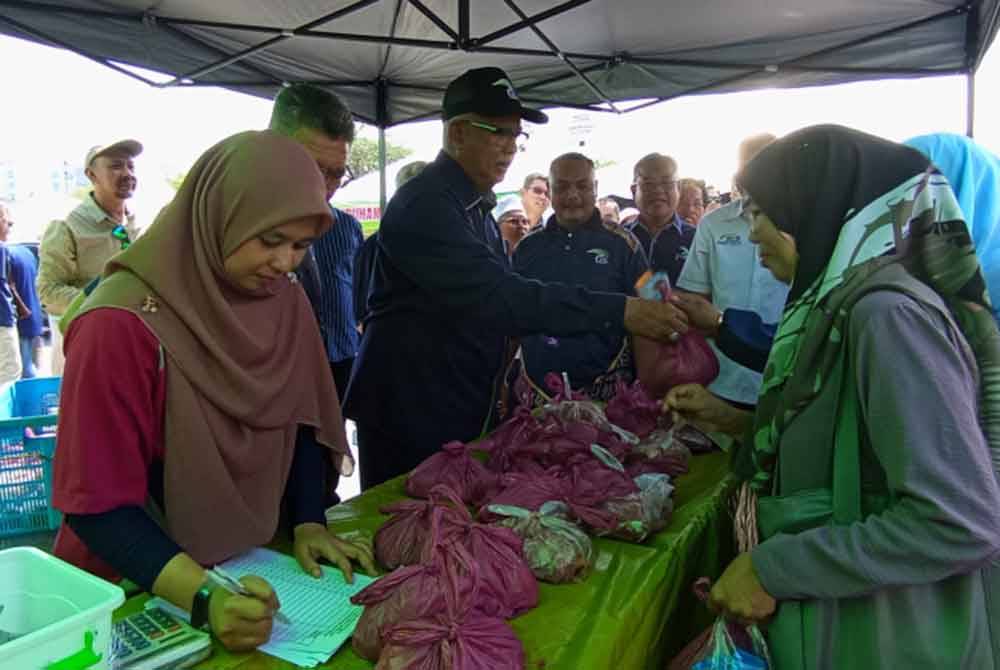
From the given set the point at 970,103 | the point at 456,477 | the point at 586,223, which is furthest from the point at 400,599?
the point at 970,103

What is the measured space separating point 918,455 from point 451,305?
1517 millimetres

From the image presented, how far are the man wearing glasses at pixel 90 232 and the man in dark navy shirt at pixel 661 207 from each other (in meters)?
3.17

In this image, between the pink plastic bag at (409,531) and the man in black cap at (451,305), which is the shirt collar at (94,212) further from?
the pink plastic bag at (409,531)

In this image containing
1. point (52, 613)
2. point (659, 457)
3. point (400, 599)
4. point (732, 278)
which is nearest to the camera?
point (52, 613)

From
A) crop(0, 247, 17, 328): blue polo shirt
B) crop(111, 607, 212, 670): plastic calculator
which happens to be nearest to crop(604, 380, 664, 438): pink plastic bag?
crop(111, 607, 212, 670): plastic calculator

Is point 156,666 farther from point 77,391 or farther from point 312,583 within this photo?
point 77,391

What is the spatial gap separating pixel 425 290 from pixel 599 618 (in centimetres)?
136

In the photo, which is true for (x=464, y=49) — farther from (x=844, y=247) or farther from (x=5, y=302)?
(x=5, y=302)

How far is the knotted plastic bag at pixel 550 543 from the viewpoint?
54.1 inches

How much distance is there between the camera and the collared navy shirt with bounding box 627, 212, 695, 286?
177 inches

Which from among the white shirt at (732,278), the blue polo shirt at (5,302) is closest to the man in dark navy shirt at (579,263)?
the white shirt at (732,278)

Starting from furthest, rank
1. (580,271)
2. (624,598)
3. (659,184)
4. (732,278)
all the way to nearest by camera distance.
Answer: (659,184)
(580,271)
(732,278)
(624,598)

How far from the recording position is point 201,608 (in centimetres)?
114

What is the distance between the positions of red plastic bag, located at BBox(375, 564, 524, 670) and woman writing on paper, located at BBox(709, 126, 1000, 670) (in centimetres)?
47
